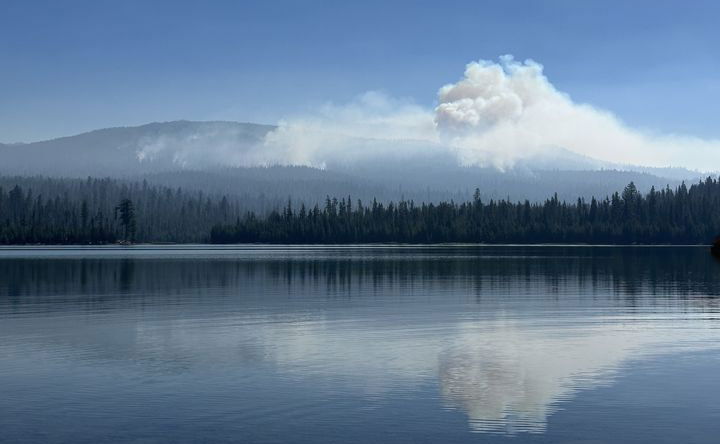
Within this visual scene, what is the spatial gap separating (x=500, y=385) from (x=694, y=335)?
18.0 meters

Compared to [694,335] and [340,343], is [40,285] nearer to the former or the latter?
[340,343]

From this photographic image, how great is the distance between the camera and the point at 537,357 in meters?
35.5

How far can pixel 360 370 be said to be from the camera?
32.2m

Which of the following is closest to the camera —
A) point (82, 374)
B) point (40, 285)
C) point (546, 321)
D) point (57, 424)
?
point (57, 424)

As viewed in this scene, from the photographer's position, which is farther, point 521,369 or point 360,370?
point 521,369

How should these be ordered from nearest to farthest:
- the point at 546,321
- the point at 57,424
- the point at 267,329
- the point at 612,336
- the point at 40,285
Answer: the point at 57,424 < the point at 612,336 < the point at 267,329 < the point at 546,321 < the point at 40,285

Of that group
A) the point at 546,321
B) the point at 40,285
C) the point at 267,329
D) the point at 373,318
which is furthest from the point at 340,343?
the point at 40,285

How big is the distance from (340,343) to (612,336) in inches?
533

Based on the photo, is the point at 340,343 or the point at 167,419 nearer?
the point at 167,419

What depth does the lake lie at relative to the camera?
912 inches

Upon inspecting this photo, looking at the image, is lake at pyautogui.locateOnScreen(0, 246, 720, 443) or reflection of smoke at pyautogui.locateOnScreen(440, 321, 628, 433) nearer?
lake at pyautogui.locateOnScreen(0, 246, 720, 443)

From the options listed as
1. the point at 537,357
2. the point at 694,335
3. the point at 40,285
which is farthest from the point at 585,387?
the point at 40,285

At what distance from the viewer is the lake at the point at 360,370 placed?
23.2 meters

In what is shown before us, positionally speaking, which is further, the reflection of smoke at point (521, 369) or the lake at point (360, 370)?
the reflection of smoke at point (521, 369)
